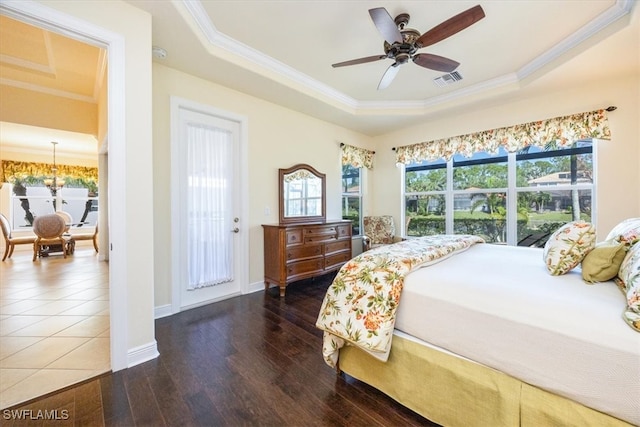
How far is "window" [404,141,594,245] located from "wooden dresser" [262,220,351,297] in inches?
73.0

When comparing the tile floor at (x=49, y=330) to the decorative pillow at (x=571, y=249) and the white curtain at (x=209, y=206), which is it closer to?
the white curtain at (x=209, y=206)

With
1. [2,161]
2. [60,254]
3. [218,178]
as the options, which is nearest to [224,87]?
[218,178]

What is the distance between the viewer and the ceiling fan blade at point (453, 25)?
1749 millimetres

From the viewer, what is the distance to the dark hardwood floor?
138cm

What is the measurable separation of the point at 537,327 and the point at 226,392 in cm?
170

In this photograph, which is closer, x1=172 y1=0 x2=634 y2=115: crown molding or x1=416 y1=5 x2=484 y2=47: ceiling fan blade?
x1=416 y1=5 x2=484 y2=47: ceiling fan blade

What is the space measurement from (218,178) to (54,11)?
1823 millimetres

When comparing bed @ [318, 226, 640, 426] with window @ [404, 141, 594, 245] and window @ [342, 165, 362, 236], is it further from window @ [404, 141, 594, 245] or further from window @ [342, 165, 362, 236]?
window @ [342, 165, 362, 236]

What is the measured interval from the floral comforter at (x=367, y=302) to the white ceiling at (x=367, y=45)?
2104 mm

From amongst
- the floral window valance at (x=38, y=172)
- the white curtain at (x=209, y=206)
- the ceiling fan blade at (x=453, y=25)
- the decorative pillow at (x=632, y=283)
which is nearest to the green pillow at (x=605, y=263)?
the decorative pillow at (x=632, y=283)

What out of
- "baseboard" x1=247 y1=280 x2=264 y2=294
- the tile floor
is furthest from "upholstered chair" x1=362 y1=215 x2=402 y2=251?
the tile floor

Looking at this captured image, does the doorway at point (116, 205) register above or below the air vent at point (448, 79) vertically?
below

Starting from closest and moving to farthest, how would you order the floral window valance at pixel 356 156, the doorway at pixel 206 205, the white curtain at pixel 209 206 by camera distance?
the doorway at pixel 206 205
the white curtain at pixel 209 206
the floral window valance at pixel 356 156

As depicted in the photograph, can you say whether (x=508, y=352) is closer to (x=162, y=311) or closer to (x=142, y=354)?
(x=142, y=354)
